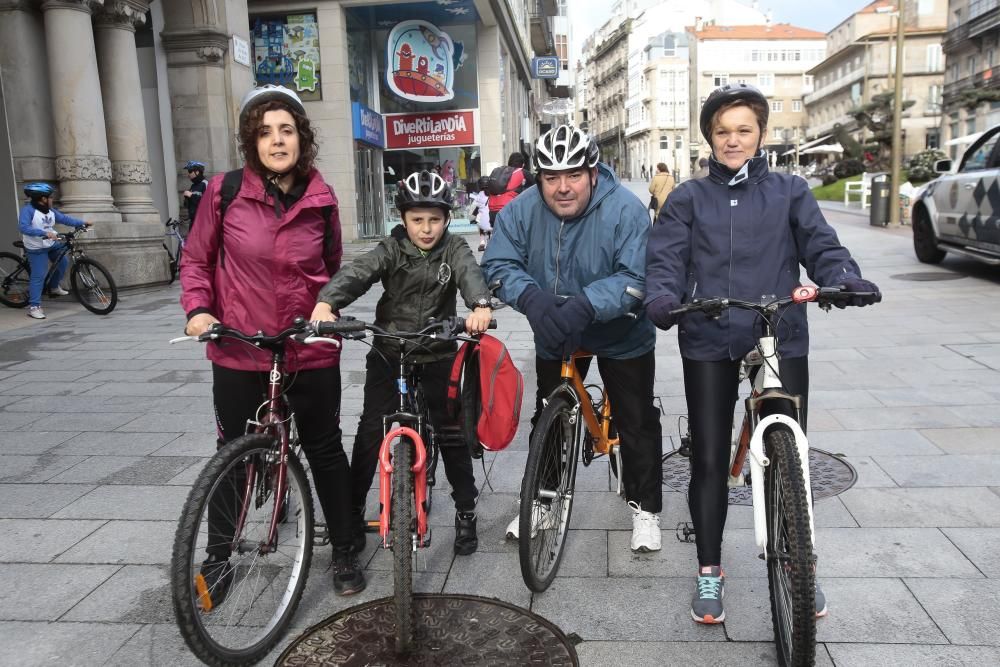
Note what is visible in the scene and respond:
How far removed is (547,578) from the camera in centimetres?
348

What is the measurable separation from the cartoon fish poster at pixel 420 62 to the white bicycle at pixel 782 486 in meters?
20.8

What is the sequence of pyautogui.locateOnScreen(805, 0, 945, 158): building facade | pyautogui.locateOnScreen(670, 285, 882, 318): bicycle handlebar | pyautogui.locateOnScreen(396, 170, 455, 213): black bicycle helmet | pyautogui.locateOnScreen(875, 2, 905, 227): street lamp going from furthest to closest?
pyautogui.locateOnScreen(805, 0, 945, 158): building facade, pyautogui.locateOnScreen(875, 2, 905, 227): street lamp, pyautogui.locateOnScreen(396, 170, 455, 213): black bicycle helmet, pyautogui.locateOnScreen(670, 285, 882, 318): bicycle handlebar

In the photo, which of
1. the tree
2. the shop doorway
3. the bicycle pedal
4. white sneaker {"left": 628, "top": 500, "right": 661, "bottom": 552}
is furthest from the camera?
the tree

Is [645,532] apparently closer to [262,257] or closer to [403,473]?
[403,473]

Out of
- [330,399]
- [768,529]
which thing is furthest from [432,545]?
[768,529]

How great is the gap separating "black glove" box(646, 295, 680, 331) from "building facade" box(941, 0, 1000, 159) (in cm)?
6158

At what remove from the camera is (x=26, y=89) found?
12.4 meters

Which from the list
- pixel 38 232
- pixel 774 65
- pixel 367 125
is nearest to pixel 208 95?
pixel 38 232

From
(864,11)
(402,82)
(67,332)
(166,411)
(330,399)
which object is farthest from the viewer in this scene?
(864,11)

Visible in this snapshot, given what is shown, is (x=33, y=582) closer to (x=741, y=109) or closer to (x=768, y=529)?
(x=768, y=529)

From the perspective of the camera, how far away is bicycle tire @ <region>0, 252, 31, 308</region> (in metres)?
11.8

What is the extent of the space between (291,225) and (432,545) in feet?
5.21

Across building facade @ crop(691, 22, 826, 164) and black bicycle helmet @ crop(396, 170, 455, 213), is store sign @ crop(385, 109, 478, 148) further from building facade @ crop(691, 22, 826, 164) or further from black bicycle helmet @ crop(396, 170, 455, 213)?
building facade @ crop(691, 22, 826, 164)

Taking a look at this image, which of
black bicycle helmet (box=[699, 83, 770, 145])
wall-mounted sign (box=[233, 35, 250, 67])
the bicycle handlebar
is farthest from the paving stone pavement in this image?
wall-mounted sign (box=[233, 35, 250, 67])
